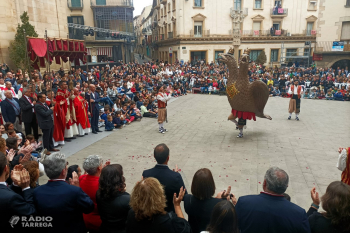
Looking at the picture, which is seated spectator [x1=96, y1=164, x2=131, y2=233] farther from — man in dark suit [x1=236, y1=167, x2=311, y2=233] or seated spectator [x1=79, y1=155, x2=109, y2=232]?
man in dark suit [x1=236, y1=167, x2=311, y2=233]

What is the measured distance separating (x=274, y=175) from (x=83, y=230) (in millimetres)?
2054

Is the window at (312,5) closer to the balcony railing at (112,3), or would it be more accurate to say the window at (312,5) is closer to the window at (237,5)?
the window at (237,5)

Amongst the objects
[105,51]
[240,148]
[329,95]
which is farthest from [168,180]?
[105,51]

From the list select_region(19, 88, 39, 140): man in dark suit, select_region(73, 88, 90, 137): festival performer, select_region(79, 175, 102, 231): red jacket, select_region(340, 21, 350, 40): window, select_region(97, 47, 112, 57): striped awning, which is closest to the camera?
select_region(79, 175, 102, 231): red jacket

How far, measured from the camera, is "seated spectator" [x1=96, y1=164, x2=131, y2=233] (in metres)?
2.61

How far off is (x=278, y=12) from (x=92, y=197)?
3308 centimetres

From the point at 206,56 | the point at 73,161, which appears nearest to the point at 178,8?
the point at 206,56

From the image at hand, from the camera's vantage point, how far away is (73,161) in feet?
21.8

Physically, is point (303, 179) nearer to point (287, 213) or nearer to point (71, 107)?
point (287, 213)

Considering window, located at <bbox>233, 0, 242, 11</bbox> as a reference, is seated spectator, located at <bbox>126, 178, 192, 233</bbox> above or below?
below

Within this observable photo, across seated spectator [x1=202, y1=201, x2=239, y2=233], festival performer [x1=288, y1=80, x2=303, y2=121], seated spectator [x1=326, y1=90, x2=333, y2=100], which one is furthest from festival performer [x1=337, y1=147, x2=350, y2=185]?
seated spectator [x1=326, y1=90, x2=333, y2=100]

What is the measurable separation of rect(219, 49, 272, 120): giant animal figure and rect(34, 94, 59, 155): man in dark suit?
5556 millimetres

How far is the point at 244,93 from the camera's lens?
27.4 feet

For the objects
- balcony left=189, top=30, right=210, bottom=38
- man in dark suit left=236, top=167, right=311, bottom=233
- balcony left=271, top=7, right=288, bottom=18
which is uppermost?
balcony left=271, top=7, right=288, bottom=18
